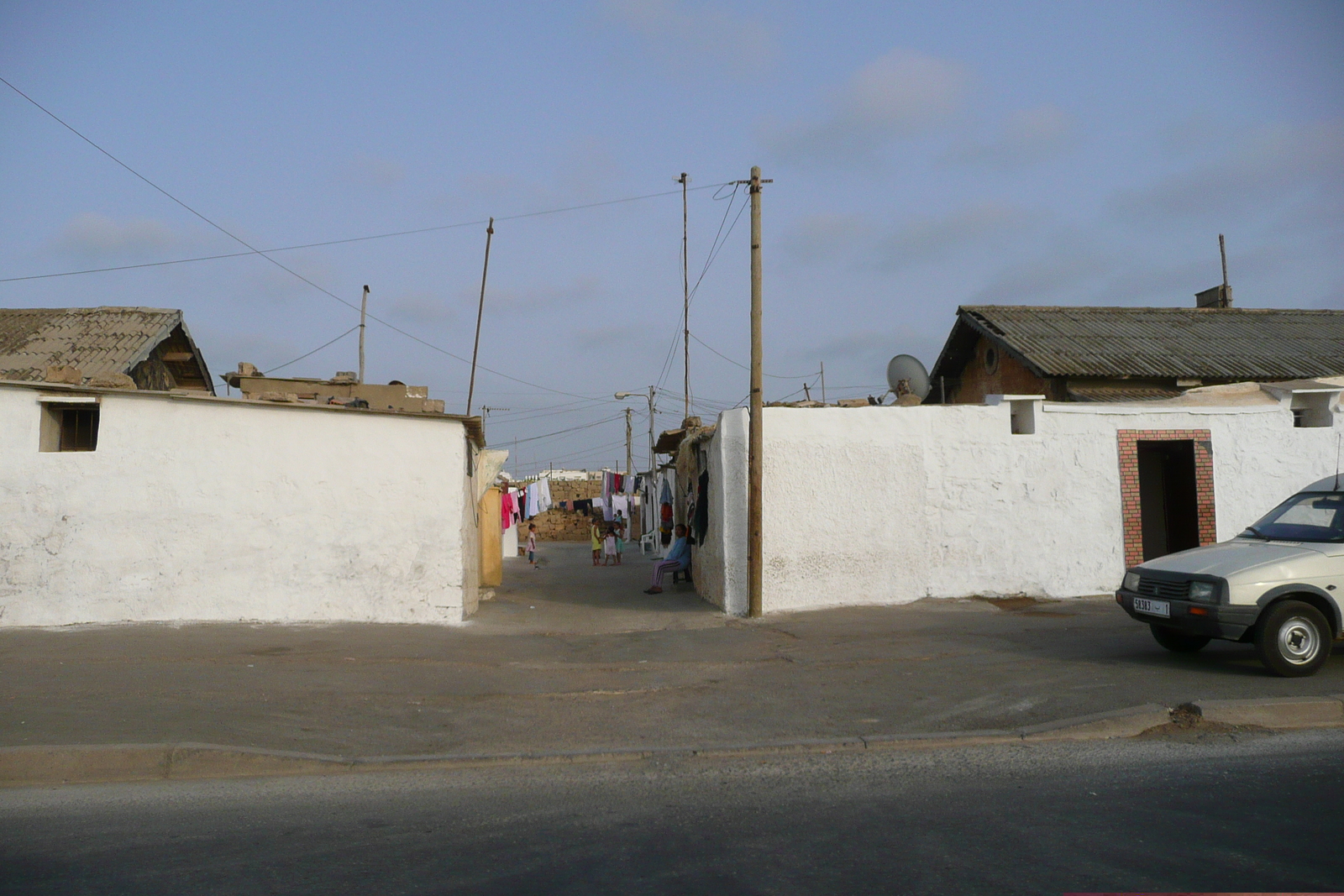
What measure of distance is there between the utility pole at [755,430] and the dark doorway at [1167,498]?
9.44 meters

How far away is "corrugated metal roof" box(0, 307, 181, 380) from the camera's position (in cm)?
1836

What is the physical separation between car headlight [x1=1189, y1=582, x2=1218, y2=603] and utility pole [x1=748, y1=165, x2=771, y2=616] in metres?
5.86

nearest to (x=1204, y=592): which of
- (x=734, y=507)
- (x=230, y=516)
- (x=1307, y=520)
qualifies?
(x=1307, y=520)

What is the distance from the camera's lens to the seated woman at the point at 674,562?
58.5ft

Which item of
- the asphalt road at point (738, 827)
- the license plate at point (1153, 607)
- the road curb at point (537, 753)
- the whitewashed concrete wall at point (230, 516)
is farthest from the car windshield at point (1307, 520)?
the whitewashed concrete wall at point (230, 516)

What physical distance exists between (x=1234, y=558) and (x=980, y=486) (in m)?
5.81

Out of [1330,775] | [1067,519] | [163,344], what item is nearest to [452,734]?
[1330,775]

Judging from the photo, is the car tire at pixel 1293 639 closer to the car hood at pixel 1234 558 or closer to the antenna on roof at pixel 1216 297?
the car hood at pixel 1234 558

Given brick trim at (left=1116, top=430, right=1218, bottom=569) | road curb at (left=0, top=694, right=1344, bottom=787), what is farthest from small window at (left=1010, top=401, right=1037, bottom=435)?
road curb at (left=0, top=694, right=1344, bottom=787)

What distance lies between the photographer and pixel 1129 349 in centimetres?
1961

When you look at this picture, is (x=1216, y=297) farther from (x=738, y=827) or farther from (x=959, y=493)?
(x=738, y=827)

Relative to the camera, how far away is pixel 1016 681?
8492mm

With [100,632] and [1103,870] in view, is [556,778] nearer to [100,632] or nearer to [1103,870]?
[1103,870]

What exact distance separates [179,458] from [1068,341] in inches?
656
